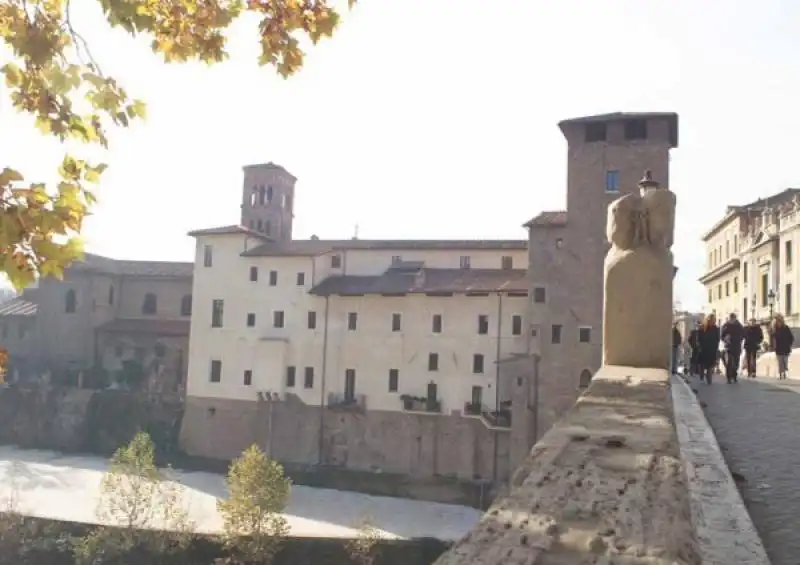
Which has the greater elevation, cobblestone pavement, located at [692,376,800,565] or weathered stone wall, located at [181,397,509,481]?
cobblestone pavement, located at [692,376,800,565]

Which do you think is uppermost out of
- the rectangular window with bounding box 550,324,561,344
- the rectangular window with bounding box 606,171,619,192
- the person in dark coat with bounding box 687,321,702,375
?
the rectangular window with bounding box 606,171,619,192

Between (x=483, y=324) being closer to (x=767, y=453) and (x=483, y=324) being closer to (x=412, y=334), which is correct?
(x=412, y=334)

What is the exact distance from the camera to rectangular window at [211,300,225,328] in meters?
33.6

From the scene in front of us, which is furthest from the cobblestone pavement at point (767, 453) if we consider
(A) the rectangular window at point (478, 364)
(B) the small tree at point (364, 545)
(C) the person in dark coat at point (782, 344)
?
(A) the rectangular window at point (478, 364)

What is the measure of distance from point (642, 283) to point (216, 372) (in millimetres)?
29913

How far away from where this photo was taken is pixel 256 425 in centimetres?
3194

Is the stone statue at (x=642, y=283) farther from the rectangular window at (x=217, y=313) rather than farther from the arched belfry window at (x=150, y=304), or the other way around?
the arched belfry window at (x=150, y=304)

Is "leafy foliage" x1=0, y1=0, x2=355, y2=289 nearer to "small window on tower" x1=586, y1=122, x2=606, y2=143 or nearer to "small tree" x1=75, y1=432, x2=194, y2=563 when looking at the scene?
"small tree" x1=75, y1=432, x2=194, y2=563

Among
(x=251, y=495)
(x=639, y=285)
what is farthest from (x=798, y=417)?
(x=251, y=495)

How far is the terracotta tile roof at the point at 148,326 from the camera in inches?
1454

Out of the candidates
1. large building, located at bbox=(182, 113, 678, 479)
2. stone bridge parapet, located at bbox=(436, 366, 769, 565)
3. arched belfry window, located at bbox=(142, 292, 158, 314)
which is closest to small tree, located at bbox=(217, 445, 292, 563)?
large building, located at bbox=(182, 113, 678, 479)

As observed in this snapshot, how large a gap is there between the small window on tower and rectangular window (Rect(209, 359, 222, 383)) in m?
19.7

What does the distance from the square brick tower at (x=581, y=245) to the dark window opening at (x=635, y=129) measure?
38 millimetres

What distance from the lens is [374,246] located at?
33.4 m
